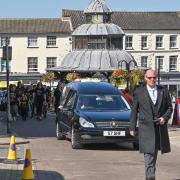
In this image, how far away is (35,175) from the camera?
41.2 ft

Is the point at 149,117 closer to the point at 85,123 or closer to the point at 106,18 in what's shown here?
the point at 85,123

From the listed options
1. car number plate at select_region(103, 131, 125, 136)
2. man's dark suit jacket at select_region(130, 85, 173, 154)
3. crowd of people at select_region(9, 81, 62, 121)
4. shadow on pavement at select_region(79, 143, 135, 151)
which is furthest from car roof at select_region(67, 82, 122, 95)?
crowd of people at select_region(9, 81, 62, 121)

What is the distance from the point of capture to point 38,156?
52.8ft

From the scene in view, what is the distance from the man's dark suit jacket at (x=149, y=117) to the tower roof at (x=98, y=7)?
4934cm

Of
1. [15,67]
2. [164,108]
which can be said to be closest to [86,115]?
[164,108]

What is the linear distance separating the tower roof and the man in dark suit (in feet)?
162

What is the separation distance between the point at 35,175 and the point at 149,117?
2.73m

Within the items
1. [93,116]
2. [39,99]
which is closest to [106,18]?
[39,99]

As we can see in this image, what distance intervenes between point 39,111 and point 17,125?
3.90 m

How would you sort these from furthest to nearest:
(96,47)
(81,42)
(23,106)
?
(81,42) < (96,47) < (23,106)

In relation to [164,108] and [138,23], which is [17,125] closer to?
[164,108]

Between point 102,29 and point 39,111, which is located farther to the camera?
point 102,29

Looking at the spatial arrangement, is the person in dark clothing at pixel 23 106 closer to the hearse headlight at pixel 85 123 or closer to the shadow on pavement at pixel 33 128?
the shadow on pavement at pixel 33 128

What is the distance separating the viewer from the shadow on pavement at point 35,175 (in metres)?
12.1
